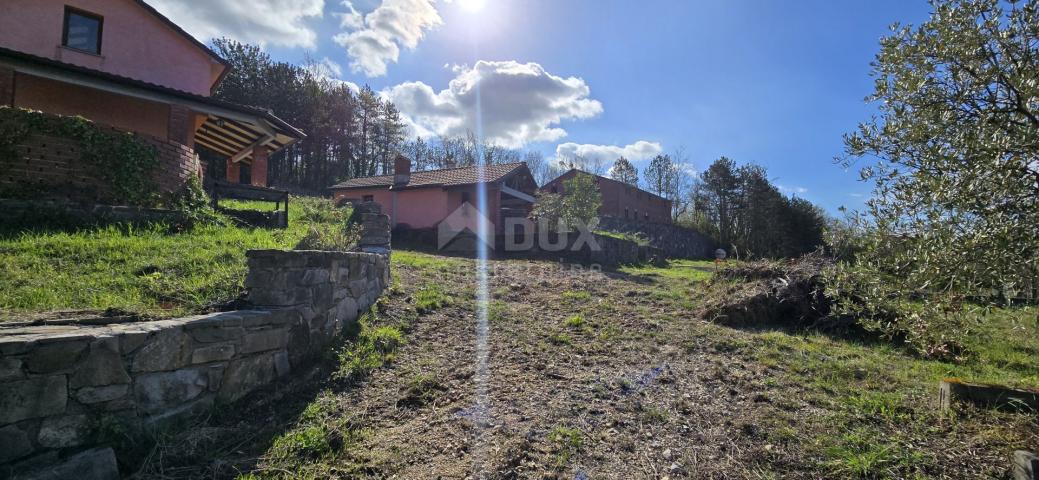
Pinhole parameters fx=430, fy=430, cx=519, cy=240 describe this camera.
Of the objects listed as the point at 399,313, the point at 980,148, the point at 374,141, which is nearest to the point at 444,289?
the point at 399,313

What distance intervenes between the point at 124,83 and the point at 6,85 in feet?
5.43

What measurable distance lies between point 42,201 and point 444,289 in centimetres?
497

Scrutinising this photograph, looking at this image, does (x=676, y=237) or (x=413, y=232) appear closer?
(x=413, y=232)

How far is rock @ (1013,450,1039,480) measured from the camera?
234 centimetres

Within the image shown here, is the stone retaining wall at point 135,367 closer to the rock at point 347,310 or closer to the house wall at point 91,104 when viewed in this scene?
the rock at point 347,310

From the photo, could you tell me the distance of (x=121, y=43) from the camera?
12070 millimetres

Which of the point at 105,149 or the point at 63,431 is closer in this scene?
the point at 63,431

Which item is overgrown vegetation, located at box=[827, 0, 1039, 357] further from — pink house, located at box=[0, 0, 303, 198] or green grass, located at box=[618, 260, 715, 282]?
pink house, located at box=[0, 0, 303, 198]

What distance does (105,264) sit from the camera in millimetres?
3887

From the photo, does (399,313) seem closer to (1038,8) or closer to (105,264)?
(105,264)

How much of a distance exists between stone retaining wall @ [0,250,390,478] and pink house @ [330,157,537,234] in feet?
49.3

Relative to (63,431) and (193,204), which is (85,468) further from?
(193,204)

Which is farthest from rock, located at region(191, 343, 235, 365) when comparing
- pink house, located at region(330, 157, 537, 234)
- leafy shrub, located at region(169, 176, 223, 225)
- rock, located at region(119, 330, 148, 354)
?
pink house, located at region(330, 157, 537, 234)

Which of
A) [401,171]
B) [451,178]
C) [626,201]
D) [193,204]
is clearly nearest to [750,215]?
[626,201]
